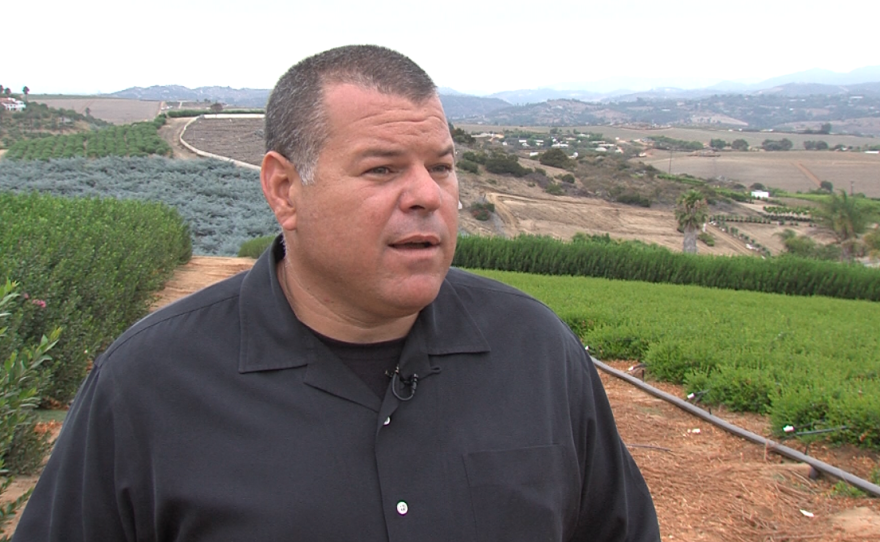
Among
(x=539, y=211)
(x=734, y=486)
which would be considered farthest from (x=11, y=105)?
(x=734, y=486)

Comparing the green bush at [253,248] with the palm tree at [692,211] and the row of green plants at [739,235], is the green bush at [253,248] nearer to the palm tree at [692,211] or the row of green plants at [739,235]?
the palm tree at [692,211]

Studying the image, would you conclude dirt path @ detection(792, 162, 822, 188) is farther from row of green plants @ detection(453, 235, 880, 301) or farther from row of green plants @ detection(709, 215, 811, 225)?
row of green plants @ detection(453, 235, 880, 301)

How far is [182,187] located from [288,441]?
38.9 metres

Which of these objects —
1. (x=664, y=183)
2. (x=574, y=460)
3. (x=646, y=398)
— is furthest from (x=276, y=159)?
(x=664, y=183)

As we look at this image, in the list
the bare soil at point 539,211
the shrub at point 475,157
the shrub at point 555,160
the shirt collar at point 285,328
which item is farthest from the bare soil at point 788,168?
the shirt collar at point 285,328

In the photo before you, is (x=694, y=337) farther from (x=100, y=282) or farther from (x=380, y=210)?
(x=380, y=210)

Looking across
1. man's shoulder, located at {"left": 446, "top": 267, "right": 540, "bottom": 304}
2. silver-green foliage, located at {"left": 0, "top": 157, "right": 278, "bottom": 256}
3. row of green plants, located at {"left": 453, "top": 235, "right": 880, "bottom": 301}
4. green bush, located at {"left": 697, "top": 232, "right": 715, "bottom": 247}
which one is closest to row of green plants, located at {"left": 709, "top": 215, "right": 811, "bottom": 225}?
green bush, located at {"left": 697, "top": 232, "right": 715, "bottom": 247}

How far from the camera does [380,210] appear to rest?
1651 millimetres

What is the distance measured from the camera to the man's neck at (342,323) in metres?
1.78

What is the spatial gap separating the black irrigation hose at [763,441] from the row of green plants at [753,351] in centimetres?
31

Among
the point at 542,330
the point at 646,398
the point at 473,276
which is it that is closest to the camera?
the point at 542,330

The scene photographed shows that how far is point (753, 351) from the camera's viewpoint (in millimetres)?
9492

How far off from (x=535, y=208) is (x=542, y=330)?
63.7 metres

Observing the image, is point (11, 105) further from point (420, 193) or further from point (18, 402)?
point (420, 193)
